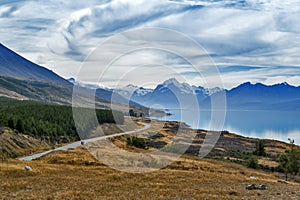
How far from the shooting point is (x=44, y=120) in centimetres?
15612

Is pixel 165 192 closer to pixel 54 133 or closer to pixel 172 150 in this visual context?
pixel 172 150

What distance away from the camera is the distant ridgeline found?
12431 centimetres

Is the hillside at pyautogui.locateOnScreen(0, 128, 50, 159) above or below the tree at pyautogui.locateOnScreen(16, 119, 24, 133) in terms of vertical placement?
below

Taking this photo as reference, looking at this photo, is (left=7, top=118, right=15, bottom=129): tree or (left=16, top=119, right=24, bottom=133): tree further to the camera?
(left=7, top=118, right=15, bottom=129): tree

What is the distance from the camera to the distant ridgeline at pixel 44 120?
124312 mm

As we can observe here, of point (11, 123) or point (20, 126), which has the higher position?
point (11, 123)

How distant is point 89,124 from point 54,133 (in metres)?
38.6

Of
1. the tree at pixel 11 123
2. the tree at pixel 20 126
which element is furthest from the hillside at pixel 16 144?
the tree at pixel 11 123

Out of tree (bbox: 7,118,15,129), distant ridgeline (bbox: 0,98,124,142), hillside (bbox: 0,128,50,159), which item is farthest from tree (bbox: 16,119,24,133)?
hillside (bbox: 0,128,50,159)

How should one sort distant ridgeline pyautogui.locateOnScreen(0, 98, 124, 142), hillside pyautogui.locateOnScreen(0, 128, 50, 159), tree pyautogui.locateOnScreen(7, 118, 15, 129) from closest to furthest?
hillside pyautogui.locateOnScreen(0, 128, 50, 159) < tree pyautogui.locateOnScreen(7, 118, 15, 129) < distant ridgeline pyautogui.locateOnScreen(0, 98, 124, 142)

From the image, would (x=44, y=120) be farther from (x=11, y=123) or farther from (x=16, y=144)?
(x=16, y=144)

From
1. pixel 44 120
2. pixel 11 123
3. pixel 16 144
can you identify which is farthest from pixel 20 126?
pixel 44 120

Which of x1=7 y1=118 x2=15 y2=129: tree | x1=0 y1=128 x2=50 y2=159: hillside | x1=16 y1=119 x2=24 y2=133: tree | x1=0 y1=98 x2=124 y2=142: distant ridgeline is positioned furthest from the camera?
x1=0 y1=98 x2=124 y2=142: distant ridgeline

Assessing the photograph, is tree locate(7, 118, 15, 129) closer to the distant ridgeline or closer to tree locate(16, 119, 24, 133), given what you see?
the distant ridgeline
